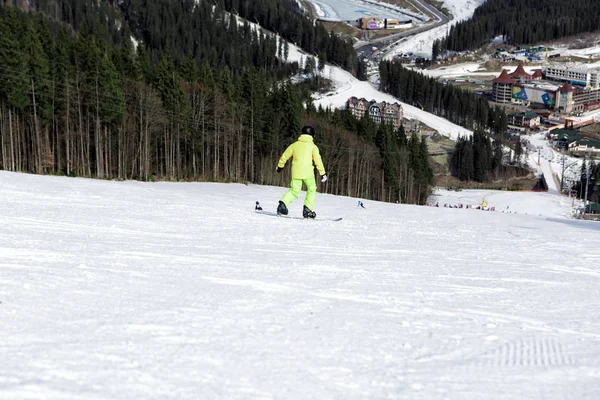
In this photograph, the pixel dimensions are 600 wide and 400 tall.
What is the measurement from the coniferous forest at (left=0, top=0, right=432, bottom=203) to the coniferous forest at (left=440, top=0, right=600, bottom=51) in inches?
4442

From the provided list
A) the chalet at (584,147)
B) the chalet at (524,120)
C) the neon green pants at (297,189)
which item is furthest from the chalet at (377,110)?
the neon green pants at (297,189)

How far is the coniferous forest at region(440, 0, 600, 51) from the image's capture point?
17112 cm

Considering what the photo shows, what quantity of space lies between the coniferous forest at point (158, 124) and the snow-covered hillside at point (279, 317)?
31.3 metres

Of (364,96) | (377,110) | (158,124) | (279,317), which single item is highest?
(364,96)

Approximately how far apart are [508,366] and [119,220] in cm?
701

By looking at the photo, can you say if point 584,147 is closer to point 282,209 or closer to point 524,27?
point 524,27

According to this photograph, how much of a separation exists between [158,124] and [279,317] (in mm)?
40893

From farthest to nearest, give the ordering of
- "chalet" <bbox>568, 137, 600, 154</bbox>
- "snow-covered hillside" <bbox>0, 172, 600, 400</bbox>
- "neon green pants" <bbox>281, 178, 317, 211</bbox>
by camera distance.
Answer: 1. "chalet" <bbox>568, 137, 600, 154</bbox>
2. "neon green pants" <bbox>281, 178, 317, 211</bbox>
3. "snow-covered hillside" <bbox>0, 172, 600, 400</bbox>

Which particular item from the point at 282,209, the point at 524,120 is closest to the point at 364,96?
the point at 524,120

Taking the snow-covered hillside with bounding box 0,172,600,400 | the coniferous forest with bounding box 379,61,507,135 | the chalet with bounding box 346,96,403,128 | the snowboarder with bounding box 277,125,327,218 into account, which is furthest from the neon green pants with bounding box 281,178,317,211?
the coniferous forest with bounding box 379,61,507,135

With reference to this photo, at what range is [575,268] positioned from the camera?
7.87 meters

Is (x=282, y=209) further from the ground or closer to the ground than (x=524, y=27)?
closer to the ground

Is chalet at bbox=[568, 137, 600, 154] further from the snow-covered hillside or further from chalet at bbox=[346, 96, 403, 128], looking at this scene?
the snow-covered hillside

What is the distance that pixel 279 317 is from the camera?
434cm
